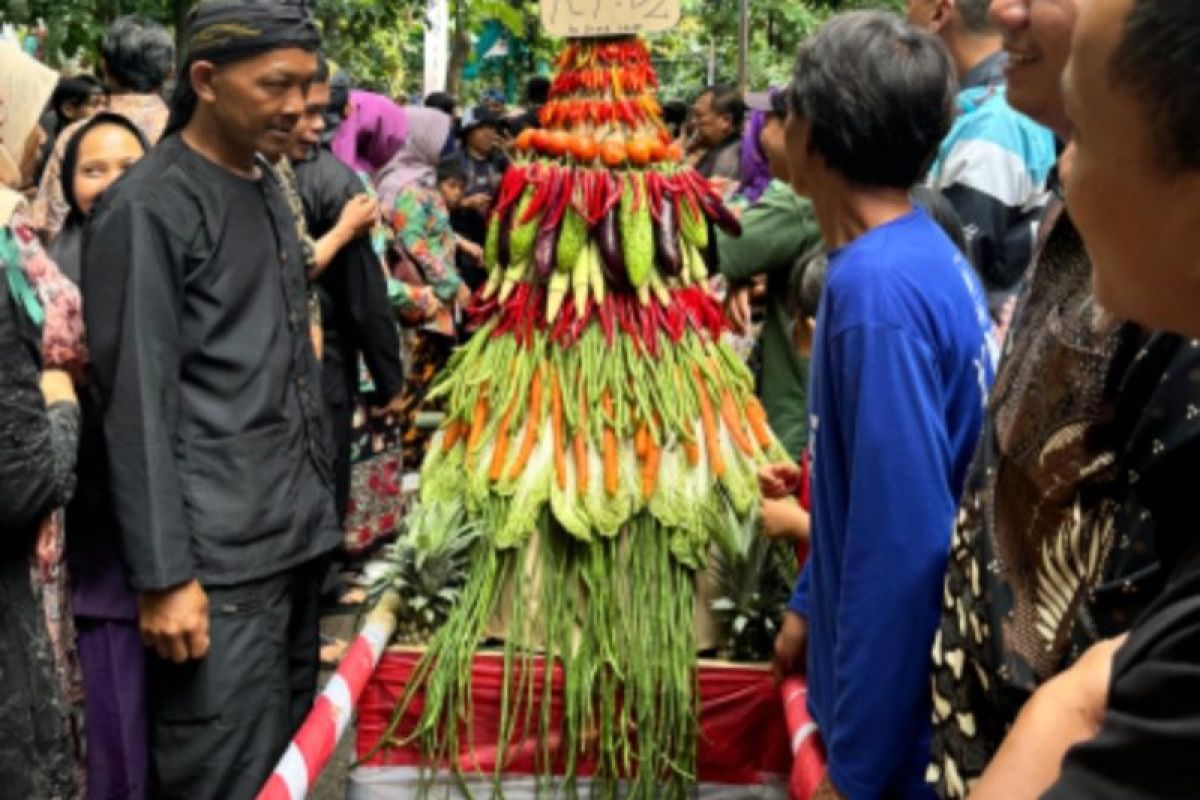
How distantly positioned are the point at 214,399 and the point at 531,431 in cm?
61

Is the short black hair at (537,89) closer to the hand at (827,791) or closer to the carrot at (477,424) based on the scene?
the carrot at (477,424)

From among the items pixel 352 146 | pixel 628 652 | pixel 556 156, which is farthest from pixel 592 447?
pixel 352 146

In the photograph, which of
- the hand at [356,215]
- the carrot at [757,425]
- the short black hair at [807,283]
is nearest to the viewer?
the carrot at [757,425]

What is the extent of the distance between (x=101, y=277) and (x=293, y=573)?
2.29 feet

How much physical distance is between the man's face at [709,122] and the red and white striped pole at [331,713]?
5762 mm

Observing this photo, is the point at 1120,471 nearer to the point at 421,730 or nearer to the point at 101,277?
the point at 421,730

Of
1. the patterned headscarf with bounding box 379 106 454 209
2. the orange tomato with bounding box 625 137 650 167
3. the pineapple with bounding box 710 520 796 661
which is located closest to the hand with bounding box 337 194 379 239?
the orange tomato with bounding box 625 137 650 167

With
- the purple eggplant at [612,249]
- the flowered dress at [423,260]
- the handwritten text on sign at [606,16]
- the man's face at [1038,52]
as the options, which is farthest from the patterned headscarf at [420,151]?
the man's face at [1038,52]

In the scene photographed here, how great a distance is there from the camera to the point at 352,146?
21.3ft

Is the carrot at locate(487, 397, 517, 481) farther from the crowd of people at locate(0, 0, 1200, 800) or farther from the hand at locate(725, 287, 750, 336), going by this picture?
the hand at locate(725, 287, 750, 336)

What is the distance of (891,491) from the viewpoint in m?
1.75

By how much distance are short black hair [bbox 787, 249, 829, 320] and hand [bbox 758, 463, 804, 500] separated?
56 cm

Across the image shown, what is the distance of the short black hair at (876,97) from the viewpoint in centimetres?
193

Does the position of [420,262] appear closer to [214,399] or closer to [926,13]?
[926,13]
